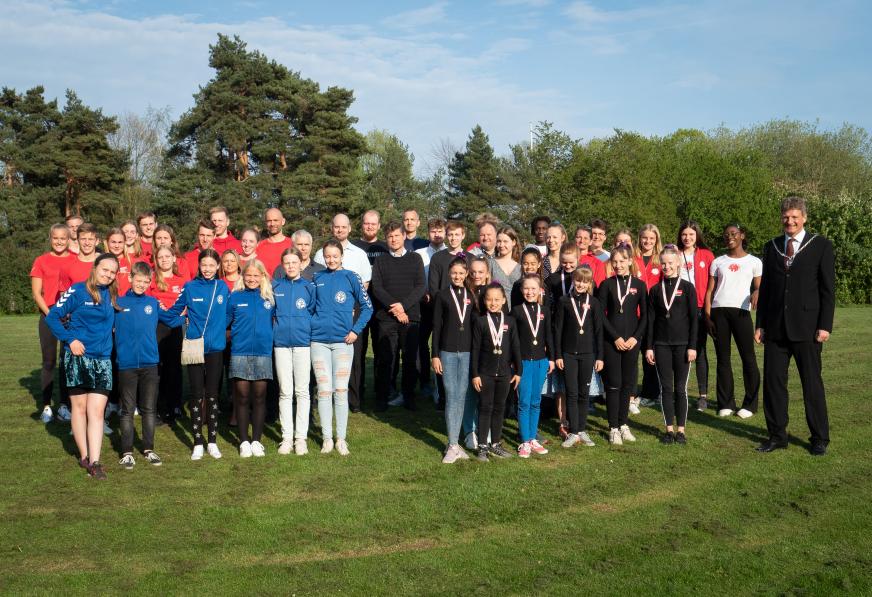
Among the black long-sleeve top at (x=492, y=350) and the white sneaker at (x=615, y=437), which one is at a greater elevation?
the black long-sleeve top at (x=492, y=350)

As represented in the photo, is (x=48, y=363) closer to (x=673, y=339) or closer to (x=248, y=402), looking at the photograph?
(x=248, y=402)

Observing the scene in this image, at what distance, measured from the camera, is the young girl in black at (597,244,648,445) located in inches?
284

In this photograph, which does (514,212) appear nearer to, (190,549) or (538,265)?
(538,265)

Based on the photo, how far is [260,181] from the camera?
32.9 metres

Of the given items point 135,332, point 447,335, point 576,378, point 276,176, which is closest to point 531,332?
point 576,378

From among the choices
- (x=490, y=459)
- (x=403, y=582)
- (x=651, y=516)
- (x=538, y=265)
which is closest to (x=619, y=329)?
(x=538, y=265)

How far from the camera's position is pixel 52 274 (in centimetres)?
798

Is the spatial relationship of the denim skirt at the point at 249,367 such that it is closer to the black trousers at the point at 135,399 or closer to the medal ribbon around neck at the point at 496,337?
the black trousers at the point at 135,399

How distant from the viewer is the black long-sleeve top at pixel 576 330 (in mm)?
7078

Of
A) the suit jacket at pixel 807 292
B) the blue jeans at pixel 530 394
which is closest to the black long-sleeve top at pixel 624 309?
the blue jeans at pixel 530 394

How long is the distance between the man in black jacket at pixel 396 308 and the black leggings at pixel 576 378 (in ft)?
6.94

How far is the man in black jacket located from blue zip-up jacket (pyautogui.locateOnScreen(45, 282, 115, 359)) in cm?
311

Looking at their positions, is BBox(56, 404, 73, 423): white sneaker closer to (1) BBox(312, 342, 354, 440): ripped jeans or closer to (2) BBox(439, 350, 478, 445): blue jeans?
(1) BBox(312, 342, 354, 440): ripped jeans

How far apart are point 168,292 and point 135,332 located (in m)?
1.08
